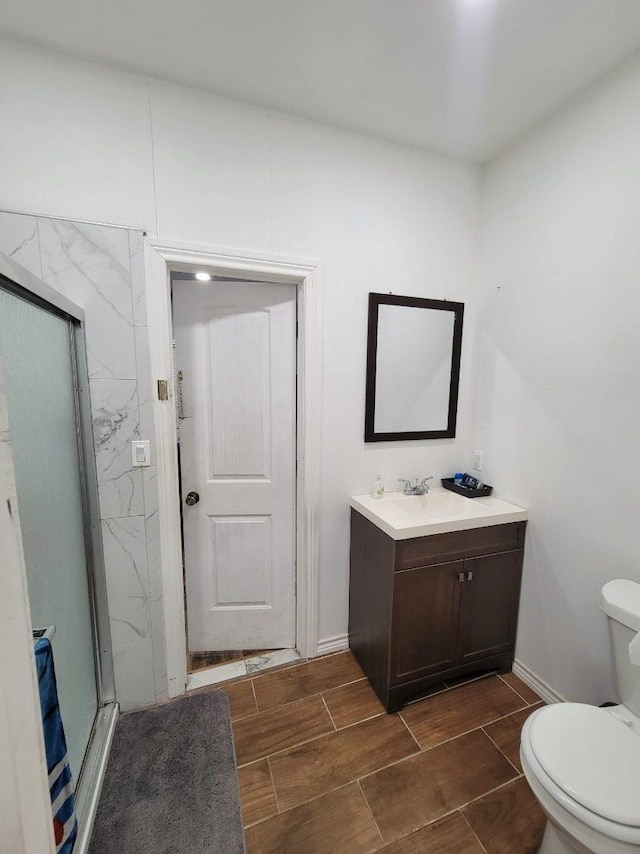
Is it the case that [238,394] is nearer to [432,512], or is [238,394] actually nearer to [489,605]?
[432,512]

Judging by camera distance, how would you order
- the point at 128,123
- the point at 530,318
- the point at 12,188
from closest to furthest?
the point at 12,188, the point at 128,123, the point at 530,318

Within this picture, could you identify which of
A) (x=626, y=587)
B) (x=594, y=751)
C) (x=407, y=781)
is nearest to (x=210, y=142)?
(x=626, y=587)

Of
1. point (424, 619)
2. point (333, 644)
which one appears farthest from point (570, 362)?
point (333, 644)

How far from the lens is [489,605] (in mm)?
1743

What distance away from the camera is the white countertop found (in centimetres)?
153

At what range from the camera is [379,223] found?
1779 millimetres

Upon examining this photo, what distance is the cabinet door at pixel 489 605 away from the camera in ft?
5.54

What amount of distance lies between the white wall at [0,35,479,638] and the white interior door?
0.76 ft

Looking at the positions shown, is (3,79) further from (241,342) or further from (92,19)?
(241,342)

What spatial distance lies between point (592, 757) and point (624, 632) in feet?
1.37

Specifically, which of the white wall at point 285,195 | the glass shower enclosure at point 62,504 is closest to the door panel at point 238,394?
the white wall at point 285,195

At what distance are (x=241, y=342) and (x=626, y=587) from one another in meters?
1.90

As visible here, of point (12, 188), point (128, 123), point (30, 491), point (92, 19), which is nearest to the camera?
point (30, 491)

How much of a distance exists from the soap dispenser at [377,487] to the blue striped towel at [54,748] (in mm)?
1424
